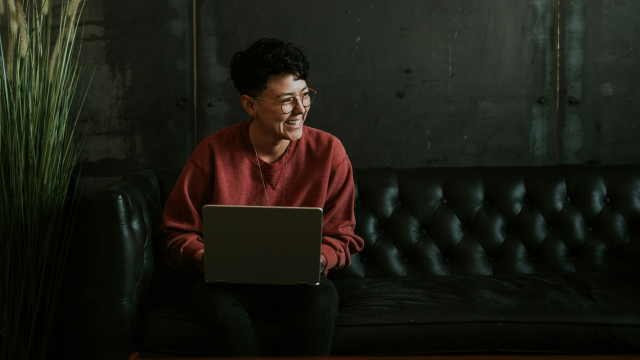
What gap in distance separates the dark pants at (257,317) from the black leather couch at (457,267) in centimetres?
6

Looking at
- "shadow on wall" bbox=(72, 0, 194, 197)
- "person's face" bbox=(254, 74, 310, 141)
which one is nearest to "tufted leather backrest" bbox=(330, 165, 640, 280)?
"person's face" bbox=(254, 74, 310, 141)

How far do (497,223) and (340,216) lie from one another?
74 cm

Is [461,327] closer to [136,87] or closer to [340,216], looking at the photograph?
[340,216]

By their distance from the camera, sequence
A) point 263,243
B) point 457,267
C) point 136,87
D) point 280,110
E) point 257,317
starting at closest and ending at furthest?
point 263,243
point 257,317
point 280,110
point 457,267
point 136,87

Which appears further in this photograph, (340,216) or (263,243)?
(340,216)

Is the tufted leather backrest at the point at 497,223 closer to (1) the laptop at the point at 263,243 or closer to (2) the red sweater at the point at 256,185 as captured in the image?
(2) the red sweater at the point at 256,185

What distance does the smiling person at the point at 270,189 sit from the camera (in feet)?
4.40

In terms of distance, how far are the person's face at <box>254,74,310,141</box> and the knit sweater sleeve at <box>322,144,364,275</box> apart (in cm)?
20

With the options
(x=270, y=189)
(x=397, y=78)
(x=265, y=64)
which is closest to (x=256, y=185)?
(x=270, y=189)

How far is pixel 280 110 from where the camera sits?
1537 millimetres

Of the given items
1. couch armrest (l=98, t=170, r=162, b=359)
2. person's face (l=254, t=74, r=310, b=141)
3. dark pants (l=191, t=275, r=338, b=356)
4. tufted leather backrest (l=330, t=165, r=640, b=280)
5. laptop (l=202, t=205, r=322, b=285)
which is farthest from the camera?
tufted leather backrest (l=330, t=165, r=640, b=280)

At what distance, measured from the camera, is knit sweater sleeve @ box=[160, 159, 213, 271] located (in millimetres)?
1497

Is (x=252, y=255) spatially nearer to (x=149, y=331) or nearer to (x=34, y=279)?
(x=149, y=331)

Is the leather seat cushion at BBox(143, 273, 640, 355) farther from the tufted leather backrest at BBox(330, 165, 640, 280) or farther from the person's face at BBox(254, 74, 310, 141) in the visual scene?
the person's face at BBox(254, 74, 310, 141)
